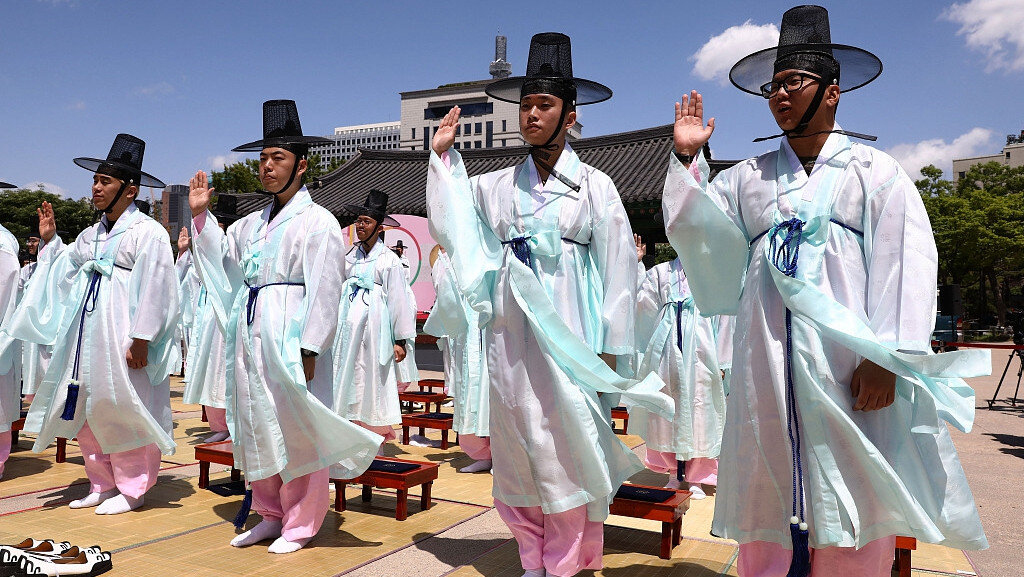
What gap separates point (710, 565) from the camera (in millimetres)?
4078

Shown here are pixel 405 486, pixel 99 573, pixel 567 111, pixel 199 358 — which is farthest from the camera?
pixel 199 358

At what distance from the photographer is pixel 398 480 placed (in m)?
4.82

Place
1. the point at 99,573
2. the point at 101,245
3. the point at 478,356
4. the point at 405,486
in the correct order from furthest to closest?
the point at 478,356
the point at 101,245
the point at 405,486
the point at 99,573

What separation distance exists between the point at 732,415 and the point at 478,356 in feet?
14.6

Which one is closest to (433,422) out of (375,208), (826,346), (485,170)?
(375,208)

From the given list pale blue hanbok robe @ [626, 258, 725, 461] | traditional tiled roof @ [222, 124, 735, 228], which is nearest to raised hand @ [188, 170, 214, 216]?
pale blue hanbok robe @ [626, 258, 725, 461]

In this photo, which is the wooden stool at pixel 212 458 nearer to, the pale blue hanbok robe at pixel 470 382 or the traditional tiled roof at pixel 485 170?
the pale blue hanbok robe at pixel 470 382

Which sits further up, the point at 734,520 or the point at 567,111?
the point at 567,111

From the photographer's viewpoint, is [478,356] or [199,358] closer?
[478,356]

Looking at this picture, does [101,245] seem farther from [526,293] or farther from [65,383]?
[526,293]

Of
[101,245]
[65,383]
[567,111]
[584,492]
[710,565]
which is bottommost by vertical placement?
[710,565]

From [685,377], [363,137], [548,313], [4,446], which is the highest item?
[363,137]

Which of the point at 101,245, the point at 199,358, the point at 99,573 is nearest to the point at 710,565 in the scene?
the point at 99,573

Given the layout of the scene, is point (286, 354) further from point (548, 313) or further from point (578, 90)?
point (578, 90)
